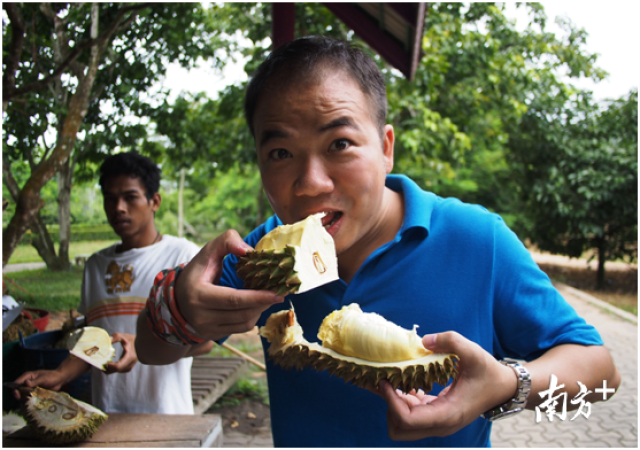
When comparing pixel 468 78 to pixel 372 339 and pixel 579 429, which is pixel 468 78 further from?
pixel 372 339

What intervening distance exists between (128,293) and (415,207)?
1820 millimetres

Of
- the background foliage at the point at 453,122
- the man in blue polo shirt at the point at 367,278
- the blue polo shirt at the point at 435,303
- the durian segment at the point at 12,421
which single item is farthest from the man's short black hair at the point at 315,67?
the background foliage at the point at 453,122

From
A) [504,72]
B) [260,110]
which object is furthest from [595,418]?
[504,72]

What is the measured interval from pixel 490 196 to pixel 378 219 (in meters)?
16.8

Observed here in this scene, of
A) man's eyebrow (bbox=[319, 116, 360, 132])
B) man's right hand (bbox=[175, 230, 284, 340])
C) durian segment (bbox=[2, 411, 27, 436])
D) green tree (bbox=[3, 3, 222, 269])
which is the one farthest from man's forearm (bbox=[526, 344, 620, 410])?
green tree (bbox=[3, 3, 222, 269])

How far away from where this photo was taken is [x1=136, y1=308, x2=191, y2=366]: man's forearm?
5.10 ft

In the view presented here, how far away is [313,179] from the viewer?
1.26 meters

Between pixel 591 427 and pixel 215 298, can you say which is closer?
pixel 215 298

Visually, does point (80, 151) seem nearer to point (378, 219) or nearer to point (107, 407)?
point (107, 407)

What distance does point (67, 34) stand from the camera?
4.64 m

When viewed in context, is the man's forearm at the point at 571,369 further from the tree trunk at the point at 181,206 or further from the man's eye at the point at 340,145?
the tree trunk at the point at 181,206

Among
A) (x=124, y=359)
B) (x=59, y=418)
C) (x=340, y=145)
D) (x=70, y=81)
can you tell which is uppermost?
(x=70, y=81)

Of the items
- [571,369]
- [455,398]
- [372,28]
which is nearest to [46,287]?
[372,28]

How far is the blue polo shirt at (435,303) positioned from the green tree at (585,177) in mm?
8840
